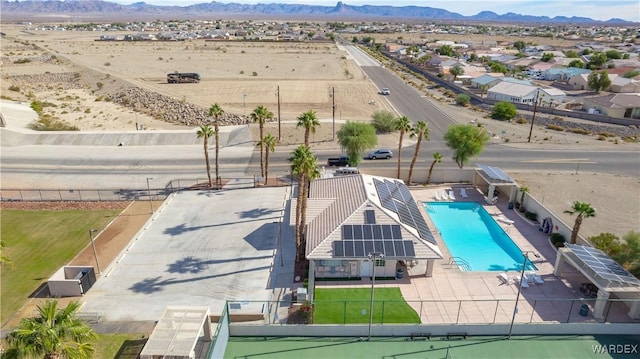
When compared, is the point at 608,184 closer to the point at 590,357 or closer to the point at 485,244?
the point at 485,244

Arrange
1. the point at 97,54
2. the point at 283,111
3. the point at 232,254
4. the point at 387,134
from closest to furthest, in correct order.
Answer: the point at 232,254 < the point at 387,134 < the point at 283,111 < the point at 97,54

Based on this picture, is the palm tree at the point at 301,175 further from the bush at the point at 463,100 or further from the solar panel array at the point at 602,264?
the bush at the point at 463,100

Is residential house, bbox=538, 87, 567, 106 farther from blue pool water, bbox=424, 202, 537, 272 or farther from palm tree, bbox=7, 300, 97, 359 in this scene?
palm tree, bbox=7, 300, 97, 359

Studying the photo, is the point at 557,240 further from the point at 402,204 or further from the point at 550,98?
the point at 550,98

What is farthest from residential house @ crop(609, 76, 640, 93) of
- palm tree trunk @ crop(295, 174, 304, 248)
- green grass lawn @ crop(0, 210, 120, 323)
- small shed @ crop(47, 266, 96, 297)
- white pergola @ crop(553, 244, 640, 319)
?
small shed @ crop(47, 266, 96, 297)

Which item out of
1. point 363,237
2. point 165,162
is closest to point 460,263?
point 363,237

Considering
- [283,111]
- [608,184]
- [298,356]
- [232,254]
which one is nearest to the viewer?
[298,356]

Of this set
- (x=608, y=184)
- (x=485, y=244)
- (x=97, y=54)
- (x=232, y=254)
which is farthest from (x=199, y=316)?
(x=97, y=54)

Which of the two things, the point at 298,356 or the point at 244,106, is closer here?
the point at 298,356
